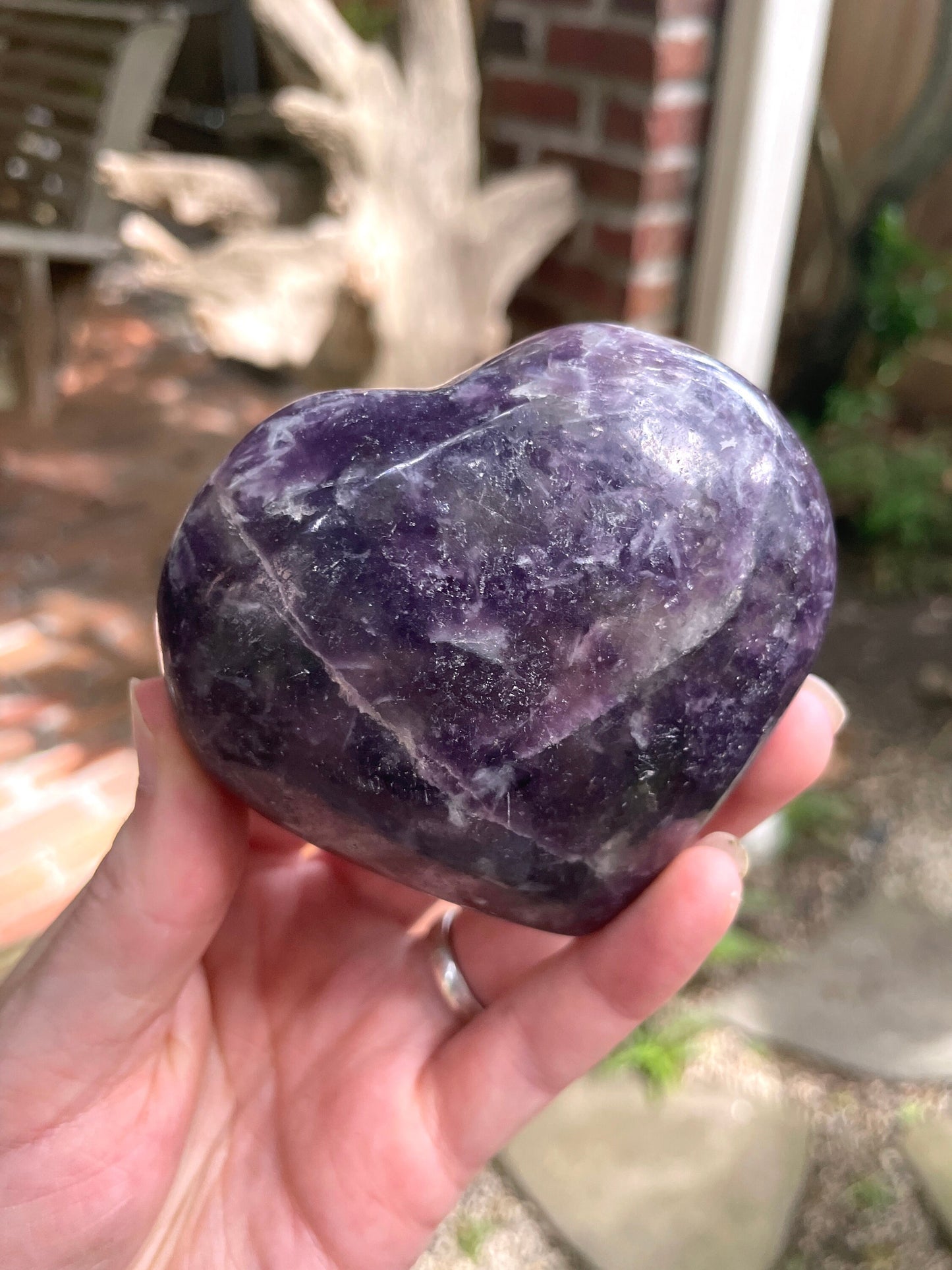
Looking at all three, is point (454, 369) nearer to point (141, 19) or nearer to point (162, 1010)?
point (162, 1010)

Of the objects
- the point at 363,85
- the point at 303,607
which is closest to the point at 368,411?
the point at 303,607

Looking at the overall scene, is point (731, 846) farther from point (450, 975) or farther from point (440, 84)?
point (440, 84)

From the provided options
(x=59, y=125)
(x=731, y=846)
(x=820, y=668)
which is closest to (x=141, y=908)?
(x=731, y=846)

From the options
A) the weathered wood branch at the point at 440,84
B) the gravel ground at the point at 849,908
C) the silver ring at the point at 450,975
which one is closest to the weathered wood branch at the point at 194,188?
the weathered wood branch at the point at 440,84

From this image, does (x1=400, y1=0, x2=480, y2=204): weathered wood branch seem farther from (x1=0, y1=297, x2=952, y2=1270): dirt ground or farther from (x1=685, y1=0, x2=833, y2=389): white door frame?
(x1=0, y1=297, x2=952, y2=1270): dirt ground

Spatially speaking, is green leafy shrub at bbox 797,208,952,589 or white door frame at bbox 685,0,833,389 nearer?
white door frame at bbox 685,0,833,389

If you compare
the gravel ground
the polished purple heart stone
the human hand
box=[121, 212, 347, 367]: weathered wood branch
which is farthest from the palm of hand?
box=[121, 212, 347, 367]: weathered wood branch
